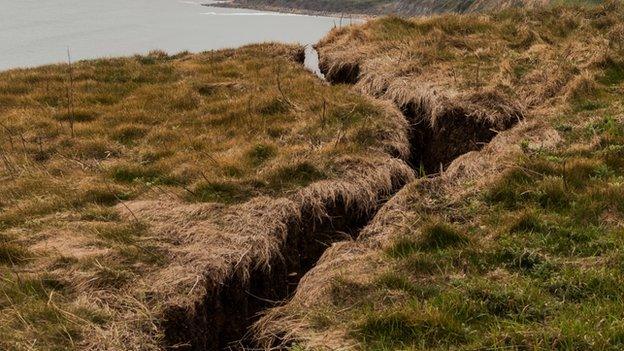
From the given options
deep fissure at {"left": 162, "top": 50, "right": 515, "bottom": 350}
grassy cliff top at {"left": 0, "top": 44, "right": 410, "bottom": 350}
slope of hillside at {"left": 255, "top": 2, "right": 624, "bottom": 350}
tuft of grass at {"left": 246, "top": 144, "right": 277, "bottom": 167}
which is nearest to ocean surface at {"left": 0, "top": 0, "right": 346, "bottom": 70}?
grassy cliff top at {"left": 0, "top": 44, "right": 410, "bottom": 350}

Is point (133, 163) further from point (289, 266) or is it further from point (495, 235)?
point (495, 235)

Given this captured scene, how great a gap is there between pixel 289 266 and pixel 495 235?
10.8ft

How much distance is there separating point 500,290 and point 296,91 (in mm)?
9527

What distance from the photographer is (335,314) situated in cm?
647

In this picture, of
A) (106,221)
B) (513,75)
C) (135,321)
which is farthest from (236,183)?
(513,75)

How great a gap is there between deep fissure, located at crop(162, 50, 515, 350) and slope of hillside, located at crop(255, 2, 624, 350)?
13 centimetres

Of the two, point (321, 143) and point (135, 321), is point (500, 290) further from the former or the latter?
point (321, 143)

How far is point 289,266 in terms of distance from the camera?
9.10 m

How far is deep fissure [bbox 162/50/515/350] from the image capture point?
7348mm

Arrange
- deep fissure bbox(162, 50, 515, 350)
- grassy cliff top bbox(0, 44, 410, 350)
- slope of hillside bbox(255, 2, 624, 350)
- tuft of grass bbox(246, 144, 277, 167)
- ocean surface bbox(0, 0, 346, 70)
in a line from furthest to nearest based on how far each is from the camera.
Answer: ocean surface bbox(0, 0, 346, 70) → tuft of grass bbox(246, 144, 277, 167) → deep fissure bbox(162, 50, 515, 350) → grassy cliff top bbox(0, 44, 410, 350) → slope of hillside bbox(255, 2, 624, 350)

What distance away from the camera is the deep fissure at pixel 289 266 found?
7348mm

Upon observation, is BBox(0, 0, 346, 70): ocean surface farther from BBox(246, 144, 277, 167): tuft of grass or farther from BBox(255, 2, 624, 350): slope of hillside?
BBox(246, 144, 277, 167): tuft of grass

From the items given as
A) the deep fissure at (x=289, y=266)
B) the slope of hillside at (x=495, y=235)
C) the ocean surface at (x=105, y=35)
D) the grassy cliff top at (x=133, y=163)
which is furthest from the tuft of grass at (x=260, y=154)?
the ocean surface at (x=105, y=35)

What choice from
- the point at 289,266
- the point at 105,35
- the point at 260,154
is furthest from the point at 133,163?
the point at 105,35
